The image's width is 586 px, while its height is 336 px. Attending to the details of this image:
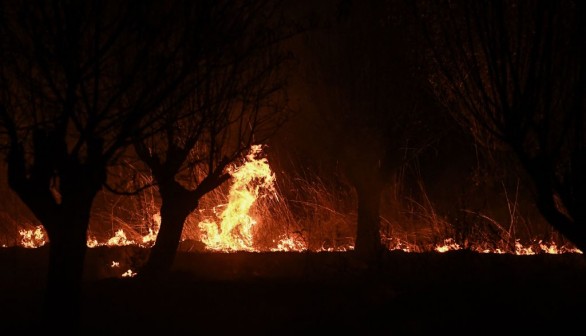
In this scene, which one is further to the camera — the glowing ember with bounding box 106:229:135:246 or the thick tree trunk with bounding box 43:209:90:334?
the glowing ember with bounding box 106:229:135:246

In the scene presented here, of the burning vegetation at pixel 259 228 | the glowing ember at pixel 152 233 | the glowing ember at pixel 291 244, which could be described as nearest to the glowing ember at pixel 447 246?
the burning vegetation at pixel 259 228

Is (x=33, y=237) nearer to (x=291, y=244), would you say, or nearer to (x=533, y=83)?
(x=291, y=244)

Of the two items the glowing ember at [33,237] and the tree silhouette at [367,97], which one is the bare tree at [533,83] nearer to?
the tree silhouette at [367,97]

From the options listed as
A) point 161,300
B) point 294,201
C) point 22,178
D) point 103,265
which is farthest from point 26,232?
point 22,178

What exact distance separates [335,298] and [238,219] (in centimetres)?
490

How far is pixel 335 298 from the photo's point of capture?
8461 mm

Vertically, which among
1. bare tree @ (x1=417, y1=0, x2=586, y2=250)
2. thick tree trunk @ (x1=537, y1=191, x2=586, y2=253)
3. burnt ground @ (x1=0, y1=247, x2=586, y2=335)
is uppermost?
bare tree @ (x1=417, y1=0, x2=586, y2=250)

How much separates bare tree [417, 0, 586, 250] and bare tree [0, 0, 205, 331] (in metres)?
2.74

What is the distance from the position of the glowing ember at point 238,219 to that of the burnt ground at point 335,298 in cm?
224

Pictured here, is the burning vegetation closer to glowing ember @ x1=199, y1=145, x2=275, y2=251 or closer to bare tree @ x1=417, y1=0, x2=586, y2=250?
Result: glowing ember @ x1=199, y1=145, x2=275, y2=251

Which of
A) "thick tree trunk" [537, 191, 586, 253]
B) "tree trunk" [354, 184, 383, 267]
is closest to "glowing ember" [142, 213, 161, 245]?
"tree trunk" [354, 184, 383, 267]

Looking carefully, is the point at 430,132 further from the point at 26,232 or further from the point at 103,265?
the point at 26,232

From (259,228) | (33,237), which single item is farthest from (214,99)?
(33,237)

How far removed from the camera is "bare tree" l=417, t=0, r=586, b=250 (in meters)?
6.72
